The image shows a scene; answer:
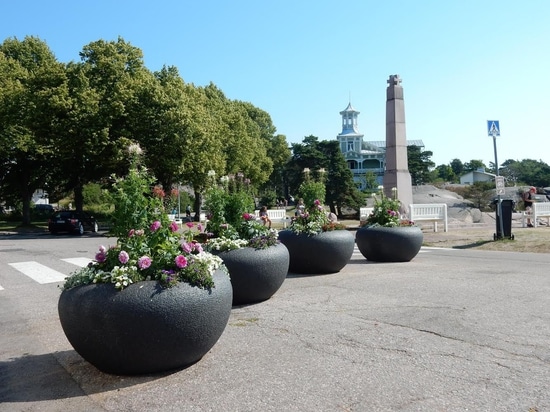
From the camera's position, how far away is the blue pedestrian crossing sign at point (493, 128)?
15602 millimetres

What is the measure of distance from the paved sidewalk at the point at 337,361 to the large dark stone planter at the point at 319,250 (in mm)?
1932

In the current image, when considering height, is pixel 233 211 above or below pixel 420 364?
above

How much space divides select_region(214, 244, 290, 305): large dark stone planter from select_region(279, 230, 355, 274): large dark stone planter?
2506 mm

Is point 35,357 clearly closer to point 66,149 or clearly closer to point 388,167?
point 388,167

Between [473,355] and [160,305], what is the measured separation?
2870 mm

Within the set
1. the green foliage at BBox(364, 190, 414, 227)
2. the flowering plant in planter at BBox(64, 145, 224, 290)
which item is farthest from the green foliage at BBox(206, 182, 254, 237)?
the green foliage at BBox(364, 190, 414, 227)

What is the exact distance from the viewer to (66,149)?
88.0 feet

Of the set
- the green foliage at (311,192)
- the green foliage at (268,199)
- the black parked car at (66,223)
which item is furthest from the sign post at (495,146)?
the green foliage at (268,199)

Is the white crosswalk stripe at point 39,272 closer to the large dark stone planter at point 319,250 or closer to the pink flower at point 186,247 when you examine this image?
the large dark stone planter at point 319,250

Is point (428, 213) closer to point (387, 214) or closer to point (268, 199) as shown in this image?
point (387, 214)

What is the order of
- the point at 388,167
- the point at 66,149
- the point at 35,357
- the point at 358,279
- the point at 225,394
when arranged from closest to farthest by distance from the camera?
the point at 225,394
the point at 35,357
the point at 358,279
the point at 388,167
the point at 66,149

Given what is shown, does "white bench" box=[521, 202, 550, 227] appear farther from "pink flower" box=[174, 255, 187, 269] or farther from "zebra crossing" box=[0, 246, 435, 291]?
"pink flower" box=[174, 255, 187, 269]

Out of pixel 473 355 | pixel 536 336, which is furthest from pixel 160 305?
pixel 536 336

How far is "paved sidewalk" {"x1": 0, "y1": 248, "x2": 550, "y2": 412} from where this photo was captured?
3.84 m
